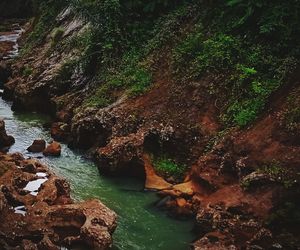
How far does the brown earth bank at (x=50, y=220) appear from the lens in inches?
453

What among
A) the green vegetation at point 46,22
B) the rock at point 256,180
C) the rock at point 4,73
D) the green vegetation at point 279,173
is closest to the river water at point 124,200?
the rock at point 256,180

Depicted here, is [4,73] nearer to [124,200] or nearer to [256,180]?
[124,200]

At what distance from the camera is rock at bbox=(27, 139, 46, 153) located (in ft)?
59.8

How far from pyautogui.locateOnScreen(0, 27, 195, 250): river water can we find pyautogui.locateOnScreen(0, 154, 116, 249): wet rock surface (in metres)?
0.71

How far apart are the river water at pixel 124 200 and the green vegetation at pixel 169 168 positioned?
2.57ft

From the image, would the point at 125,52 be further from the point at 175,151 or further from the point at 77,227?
the point at 77,227

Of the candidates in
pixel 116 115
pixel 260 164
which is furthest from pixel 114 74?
pixel 260 164

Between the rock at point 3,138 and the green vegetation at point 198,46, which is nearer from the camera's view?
the green vegetation at point 198,46

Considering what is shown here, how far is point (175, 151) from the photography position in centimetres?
1625

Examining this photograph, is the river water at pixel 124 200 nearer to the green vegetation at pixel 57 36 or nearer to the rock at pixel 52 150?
the rock at pixel 52 150

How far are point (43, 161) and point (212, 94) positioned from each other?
6.07m

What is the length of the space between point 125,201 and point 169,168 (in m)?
1.94

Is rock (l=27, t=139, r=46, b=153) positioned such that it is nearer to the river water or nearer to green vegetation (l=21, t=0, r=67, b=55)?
the river water

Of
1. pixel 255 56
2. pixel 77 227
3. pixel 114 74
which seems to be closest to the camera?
pixel 77 227
